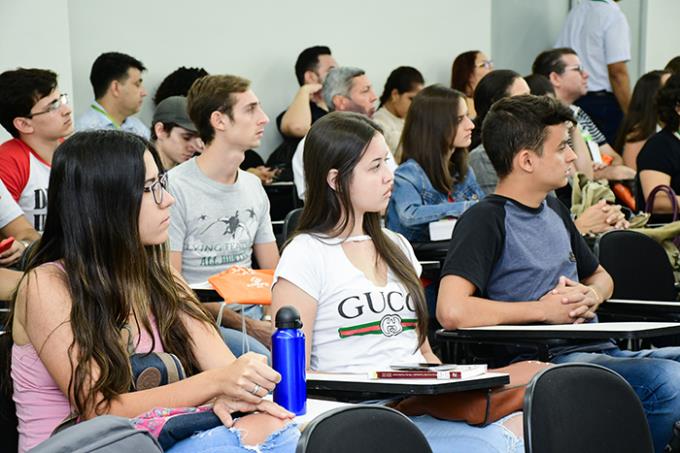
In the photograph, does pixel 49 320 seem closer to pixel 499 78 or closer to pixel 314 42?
pixel 499 78

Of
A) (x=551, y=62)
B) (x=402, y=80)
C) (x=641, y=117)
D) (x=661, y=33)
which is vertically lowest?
(x=641, y=117)

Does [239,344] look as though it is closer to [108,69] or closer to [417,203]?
[417,203]

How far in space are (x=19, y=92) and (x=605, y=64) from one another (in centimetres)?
508

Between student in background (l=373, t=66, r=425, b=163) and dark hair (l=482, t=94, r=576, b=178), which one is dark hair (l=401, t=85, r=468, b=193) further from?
student in background (l=373, t=66, r=425, b=163)

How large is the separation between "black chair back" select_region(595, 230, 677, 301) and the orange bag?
139cm

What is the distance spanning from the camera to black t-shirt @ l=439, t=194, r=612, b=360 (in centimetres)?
327

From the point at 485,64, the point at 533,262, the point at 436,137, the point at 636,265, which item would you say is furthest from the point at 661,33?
the point at 533,262

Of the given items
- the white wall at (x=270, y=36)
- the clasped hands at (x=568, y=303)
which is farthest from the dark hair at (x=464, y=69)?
the clasped hands at (x=568, y=303)

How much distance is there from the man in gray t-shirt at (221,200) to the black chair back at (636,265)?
1.33 metres

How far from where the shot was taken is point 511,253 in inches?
131

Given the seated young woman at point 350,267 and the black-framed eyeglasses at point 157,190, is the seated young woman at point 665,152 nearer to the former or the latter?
the seated young woman at point 350,267

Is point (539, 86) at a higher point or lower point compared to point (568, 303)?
higher

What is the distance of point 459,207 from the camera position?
14.5 feet

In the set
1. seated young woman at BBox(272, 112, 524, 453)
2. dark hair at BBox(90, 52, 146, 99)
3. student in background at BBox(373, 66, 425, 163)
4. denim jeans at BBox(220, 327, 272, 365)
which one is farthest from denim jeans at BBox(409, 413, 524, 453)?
student in background at BBox(373, 66, 425, 163)
